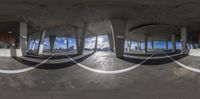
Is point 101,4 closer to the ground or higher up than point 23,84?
higher up

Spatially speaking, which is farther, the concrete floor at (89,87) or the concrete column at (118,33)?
the concrete column at (118,33)

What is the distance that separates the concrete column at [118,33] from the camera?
3869 cm

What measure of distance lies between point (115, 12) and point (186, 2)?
11601mm

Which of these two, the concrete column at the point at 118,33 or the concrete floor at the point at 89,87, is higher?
the concrete column at the point at 118,33

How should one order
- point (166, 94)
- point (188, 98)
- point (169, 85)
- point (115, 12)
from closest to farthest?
point (188, 98) → point (166, 94) → point (169, 85) → point (115, 12)

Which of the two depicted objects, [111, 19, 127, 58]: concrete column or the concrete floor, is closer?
the concrete floor

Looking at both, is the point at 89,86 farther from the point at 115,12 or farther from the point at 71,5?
the point at 115,12

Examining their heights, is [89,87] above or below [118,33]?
below

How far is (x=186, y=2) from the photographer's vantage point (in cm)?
2836

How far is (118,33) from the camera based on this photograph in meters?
39.1

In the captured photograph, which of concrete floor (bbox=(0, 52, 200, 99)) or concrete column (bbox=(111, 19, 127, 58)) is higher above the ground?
concrete column (bbox=(111, 19, 127, 58))

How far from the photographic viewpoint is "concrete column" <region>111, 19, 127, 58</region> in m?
38.7

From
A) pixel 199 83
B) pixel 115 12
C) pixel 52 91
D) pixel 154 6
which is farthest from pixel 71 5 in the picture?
pixel 199 83

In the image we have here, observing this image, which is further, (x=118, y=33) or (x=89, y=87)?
(x=118, y=33)
